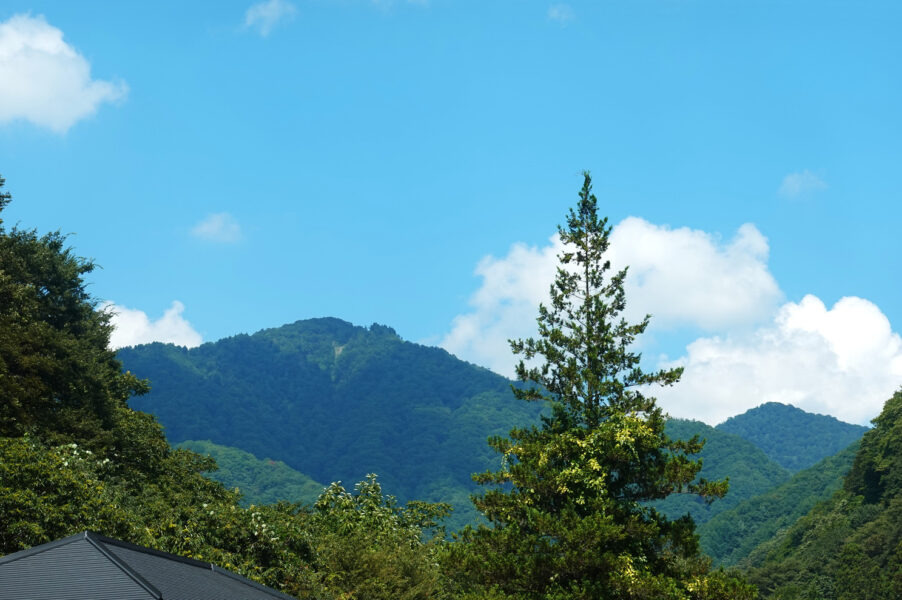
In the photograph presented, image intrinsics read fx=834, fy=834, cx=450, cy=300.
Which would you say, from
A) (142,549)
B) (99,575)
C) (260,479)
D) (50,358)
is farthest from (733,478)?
(99,575)

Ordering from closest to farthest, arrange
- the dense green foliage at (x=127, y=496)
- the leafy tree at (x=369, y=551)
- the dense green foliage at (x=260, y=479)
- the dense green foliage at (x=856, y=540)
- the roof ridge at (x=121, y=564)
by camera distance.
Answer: the roof ridge at (x=121, y=564) → the dense green foliage at (x=127, y=496) → the leafy tree at (x=369, y=551) → the dense green foliage at (x=856, y=540) → the dense green foliage at (x=260, y=479)

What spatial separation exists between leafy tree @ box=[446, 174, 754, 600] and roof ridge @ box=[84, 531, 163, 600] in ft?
38.8

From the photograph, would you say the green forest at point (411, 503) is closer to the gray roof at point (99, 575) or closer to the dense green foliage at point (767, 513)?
the gray roof at point (99, 575)

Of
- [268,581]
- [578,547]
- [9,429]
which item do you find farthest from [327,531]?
[578,547]

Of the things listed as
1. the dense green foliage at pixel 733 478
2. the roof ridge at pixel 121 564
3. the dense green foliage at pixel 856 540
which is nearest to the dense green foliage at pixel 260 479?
the dense green foliage at pixel 733 478

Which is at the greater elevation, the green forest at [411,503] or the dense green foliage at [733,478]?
the dense green foliage at [733,478]

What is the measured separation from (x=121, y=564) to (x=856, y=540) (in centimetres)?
7648

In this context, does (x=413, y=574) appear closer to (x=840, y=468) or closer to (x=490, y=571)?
(x=490, y=571)

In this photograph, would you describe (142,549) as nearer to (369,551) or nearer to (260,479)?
(369,551)

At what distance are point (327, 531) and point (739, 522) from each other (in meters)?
118

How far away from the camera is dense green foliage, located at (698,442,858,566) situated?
12362 cm

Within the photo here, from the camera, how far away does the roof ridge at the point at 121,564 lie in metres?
10.2

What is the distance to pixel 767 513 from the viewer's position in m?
132

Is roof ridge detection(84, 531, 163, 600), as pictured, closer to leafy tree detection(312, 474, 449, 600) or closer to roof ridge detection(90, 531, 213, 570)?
roof ridge detection(90, 531, 213, 570)
